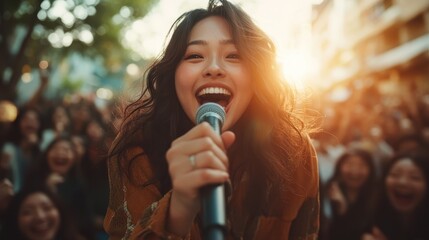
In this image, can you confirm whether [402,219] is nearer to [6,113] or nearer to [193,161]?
[193,161]

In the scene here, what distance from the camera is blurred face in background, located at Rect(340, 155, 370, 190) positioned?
4645mm

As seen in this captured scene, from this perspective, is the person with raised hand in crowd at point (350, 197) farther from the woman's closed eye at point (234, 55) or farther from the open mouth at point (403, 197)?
the woman's closed eye at point (234, 55)

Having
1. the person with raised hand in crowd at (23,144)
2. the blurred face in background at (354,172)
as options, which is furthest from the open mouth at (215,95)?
the person with raised hand in crowd at (23,144)

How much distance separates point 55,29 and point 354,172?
40.0 feet

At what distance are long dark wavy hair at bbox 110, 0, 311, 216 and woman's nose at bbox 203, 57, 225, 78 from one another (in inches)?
6.3

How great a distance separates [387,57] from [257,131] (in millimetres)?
24440

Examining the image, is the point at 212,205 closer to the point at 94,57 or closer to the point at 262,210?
the point at 262,210

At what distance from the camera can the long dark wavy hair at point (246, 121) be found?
205 centimetres

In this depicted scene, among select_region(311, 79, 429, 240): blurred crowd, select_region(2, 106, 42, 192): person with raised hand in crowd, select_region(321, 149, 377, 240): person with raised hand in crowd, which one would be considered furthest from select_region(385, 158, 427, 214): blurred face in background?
select_region(2, 106, 42, 192): person with raised hand in crowd

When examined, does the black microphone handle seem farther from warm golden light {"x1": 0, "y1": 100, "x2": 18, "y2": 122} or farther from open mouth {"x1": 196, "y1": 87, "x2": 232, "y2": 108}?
warm golden light {"x1": 0, "y1": 100, "x2": 18, "y2": 122}

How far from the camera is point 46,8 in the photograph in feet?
41.4

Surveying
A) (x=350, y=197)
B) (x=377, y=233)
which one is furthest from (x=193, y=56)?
(x=350, y=197)

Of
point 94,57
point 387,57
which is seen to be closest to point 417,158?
point 94,57

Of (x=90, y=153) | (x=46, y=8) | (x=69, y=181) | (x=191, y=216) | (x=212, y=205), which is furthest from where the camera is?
(x=46, y=8)
